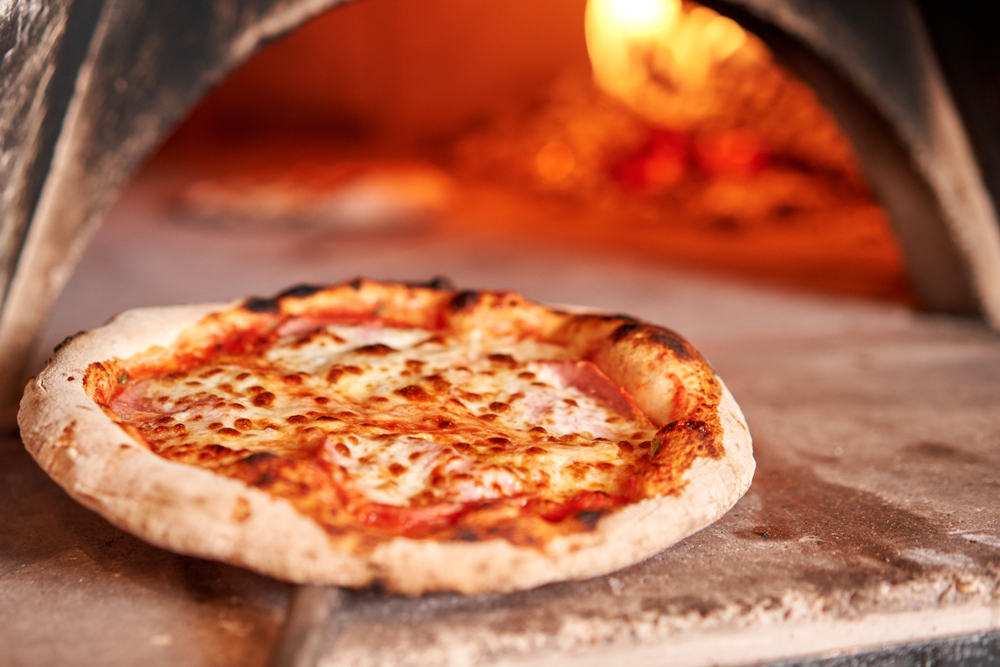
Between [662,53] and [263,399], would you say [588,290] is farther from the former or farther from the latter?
[662,53]

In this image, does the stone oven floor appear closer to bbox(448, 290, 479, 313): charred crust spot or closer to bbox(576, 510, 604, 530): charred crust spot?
bbox(576, 510, 604, 530): charred crust spot

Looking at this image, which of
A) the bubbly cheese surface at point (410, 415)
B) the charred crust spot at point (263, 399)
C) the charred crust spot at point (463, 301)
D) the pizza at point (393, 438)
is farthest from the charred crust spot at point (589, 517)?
the charred crust spot at point (463, 301)

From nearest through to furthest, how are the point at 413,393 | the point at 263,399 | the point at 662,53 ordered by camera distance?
the point at 263,399, the point at 413,393, the point at 662,53

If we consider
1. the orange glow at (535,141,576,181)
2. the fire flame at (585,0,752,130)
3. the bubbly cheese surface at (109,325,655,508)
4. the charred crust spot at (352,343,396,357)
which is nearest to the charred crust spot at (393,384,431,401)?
the bubbly cheese surface at (109,325,655,508)

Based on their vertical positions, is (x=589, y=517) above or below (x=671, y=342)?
below

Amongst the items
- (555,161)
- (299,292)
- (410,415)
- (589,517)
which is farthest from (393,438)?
(555,161)

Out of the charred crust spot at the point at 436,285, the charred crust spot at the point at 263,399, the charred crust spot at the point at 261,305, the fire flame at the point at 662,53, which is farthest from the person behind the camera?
the fire flame at the point at 662,53

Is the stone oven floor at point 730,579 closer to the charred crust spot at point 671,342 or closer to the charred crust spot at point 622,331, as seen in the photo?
the charred crust spot at point 671,342
